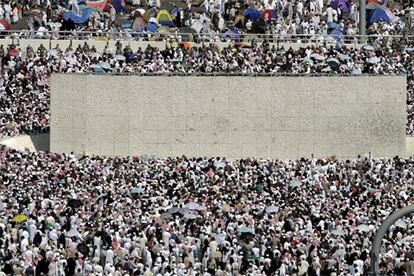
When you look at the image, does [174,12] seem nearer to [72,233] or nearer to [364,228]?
[364,228]

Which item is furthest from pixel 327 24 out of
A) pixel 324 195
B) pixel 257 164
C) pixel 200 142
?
pixel 324 195

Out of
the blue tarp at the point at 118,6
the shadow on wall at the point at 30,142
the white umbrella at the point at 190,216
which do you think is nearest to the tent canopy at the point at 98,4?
the blue tarp at the point at 118,6

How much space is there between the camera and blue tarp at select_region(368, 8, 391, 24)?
75.9m

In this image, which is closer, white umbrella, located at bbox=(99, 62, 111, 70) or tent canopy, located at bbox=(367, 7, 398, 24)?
white umbrella, located at bbox=(99, 62, 111, 70)

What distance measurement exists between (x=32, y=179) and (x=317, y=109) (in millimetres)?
13713

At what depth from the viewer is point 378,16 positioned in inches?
2990

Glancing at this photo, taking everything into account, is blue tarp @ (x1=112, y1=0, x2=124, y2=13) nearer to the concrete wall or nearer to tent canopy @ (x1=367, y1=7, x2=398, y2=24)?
tent canopy @ (x1=367, y1=7, x2=398, y2=24)

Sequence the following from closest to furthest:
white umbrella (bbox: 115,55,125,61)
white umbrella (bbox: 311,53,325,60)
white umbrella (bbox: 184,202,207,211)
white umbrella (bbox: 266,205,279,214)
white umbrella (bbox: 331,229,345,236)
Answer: white umbrella (bbox: 331,229,345,236), white umbrella (bbox: 184,202,207,211), white umbrella (bbox: 266,205,279,214), white umbrella (bbox: 115,55,125,61), white umbrella (bbox: 311,53,325,60)

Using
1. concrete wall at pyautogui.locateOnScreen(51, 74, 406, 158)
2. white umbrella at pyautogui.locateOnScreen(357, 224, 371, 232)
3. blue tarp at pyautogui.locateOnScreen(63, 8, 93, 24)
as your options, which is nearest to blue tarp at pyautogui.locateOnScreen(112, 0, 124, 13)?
blue tarp at pyautogui.locateOnScreen(63, 8, 93, 24)

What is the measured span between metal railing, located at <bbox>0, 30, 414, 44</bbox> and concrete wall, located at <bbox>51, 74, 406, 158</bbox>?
21.2 feet

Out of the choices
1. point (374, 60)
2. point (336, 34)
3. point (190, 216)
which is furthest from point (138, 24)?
point (190, 216)

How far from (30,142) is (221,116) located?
6.30 m

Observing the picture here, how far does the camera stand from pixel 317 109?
218 ft

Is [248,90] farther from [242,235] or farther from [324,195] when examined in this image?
[242,235]
